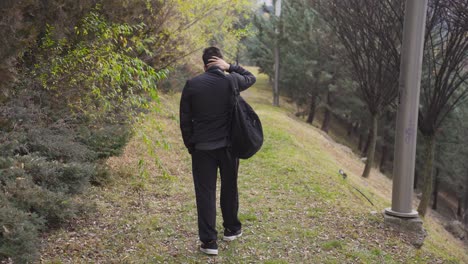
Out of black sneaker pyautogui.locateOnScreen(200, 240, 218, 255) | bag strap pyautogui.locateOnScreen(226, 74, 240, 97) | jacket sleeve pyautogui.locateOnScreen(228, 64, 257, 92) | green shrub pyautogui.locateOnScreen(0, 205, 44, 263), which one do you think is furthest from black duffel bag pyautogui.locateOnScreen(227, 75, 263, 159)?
green shrub pyautogui.locateOnScreen(0, 205, 44, 263)

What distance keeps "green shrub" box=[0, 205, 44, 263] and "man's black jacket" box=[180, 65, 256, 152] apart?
1704 millimetres

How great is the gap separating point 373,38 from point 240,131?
8.26 m

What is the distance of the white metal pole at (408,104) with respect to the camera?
6.10 metres

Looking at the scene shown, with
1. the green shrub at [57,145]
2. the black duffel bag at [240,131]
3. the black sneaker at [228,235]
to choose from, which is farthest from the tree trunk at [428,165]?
the green shrub at [57,145]

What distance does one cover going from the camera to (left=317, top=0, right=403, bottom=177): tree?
10461mm

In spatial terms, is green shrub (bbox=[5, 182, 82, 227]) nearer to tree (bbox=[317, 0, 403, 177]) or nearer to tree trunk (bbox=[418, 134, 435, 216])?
tree trunk (bbox=[418, 134, 435, 216])

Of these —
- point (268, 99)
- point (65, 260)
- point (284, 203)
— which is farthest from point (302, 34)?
point (65, 260)

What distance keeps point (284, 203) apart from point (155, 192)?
225 centimetres

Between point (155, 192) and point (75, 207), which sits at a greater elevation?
point (75, 207)

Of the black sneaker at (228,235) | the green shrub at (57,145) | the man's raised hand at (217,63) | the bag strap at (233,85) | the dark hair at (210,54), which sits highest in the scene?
the dark hair at (210,54)

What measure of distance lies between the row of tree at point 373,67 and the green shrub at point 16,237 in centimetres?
802

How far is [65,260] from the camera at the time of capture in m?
4.18

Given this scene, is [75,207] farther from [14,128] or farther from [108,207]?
[14,128]

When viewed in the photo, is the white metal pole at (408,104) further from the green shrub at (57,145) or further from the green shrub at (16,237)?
the green shrub at (16,237)
